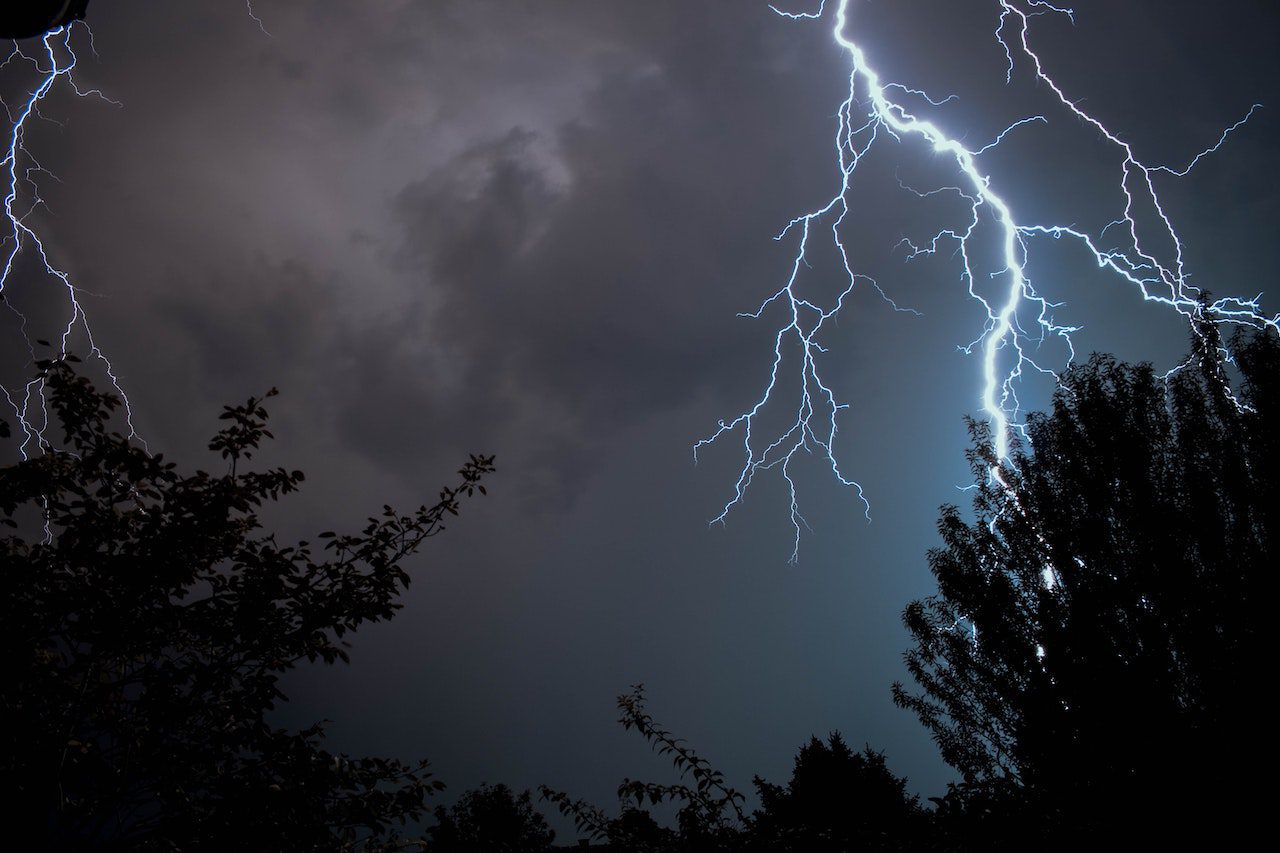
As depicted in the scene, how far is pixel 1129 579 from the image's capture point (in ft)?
21.8

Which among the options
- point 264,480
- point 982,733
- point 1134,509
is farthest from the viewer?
point 982,733

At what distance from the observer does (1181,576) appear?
6281 millimetres

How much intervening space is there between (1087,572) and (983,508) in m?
1.79

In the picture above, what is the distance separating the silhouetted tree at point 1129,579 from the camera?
19.7 feet

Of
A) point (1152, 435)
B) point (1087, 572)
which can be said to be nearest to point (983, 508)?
point (1087, 572)

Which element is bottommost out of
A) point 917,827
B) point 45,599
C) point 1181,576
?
point 917,827

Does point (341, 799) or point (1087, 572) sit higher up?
point (1087, 572)

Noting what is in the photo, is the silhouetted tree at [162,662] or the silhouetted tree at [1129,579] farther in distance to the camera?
the silhouetted tree at [1129,579]

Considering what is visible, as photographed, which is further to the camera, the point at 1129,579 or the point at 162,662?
the point at 1129,579

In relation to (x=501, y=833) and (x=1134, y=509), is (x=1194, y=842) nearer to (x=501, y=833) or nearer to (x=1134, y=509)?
(x=1134, y=509)

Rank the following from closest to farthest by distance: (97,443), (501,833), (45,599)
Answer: (45,599) → (97,443) → (501,833)

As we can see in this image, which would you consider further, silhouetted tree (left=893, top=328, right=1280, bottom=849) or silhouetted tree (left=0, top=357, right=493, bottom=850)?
silhouetted tree (left=893, top=328, right=1280, bottom=849)

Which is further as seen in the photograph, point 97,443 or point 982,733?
point 982,733

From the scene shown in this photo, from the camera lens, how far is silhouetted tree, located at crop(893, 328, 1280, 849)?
6.01m
